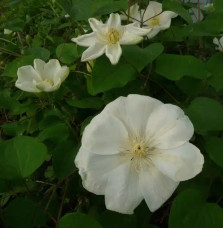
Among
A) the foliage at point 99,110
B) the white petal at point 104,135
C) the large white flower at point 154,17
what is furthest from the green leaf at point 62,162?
the large white flower at point 154,17

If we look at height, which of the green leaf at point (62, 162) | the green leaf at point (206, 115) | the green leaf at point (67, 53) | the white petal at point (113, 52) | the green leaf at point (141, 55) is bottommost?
the green leaf at point (62, 162)

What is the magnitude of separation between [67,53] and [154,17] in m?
0.20

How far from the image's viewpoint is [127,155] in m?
0.58

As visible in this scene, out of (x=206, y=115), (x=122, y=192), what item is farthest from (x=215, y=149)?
(x=122, y=192)

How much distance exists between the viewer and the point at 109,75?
2.10 feet

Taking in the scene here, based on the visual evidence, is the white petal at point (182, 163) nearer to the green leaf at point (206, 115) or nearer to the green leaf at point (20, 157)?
the green leaf at point (206, 115)

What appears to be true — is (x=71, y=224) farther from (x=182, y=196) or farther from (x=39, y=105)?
(x=39, y=105)

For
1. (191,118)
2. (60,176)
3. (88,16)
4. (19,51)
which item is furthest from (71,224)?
(19,51)

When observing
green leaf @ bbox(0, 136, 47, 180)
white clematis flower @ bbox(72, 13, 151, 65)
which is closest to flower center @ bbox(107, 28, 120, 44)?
white clematis flower @ bbox(72, 13, 151, 65)

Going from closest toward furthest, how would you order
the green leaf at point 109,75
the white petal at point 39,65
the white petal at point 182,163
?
the white petal at point 182,163, the green leaf at point 109,75, the white petal at point 39,65

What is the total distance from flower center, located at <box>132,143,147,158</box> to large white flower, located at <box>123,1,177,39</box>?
31 cm

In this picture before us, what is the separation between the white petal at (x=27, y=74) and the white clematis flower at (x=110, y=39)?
121 millimetres

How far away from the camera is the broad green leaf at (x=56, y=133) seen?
2.17 ft

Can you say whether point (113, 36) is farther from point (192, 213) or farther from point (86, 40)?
point (192, 213)
